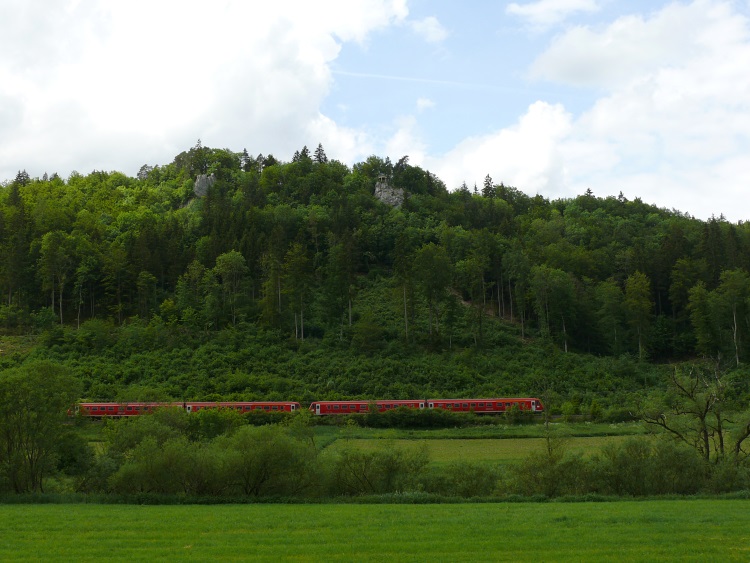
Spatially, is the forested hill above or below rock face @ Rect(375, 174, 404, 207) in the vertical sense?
below

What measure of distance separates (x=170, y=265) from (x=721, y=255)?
72.4m

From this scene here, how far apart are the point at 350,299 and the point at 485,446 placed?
36960mm

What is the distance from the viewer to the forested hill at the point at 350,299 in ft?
220

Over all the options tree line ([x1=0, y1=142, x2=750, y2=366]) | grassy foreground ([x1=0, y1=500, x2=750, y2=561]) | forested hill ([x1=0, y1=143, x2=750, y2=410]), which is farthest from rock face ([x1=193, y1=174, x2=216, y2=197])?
grassy foreground ([x1=0, y1=500, x2=750, y2=561])

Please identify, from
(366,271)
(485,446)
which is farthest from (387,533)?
(366,271)

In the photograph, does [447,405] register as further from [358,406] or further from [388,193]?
[388,193]

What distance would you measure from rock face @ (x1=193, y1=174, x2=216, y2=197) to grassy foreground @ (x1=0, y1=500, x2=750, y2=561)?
104m

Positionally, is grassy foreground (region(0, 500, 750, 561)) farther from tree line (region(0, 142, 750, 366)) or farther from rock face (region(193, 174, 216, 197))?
rock face (region(193, 174, 216, 197))

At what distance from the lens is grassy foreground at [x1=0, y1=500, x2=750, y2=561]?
57.8 ft

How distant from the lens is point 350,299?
261 feet

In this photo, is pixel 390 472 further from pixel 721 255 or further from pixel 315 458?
pixel 721 255

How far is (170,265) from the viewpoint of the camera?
8806 cm

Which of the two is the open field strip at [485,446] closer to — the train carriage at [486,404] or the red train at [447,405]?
the red train at [447,405]

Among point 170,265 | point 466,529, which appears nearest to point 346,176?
point 170,265
